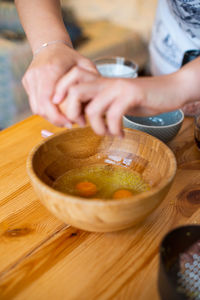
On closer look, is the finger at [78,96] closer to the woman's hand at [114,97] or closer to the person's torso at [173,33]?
the woman's hand at [114,97]

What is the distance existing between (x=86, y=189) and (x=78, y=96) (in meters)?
0.22

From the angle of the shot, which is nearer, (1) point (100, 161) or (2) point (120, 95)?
(2) point (120, 95)

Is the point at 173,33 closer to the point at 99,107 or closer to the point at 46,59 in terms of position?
the point at 46,59

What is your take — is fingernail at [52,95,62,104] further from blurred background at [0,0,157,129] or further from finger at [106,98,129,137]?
blurred background at [0,0,157,129]

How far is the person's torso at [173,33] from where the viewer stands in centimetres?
126

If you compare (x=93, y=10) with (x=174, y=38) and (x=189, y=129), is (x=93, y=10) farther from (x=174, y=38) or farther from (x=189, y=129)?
(x=189, y=129)

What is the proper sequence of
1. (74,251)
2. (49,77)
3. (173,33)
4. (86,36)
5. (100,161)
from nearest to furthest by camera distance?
(74,251) < (49,77) < (100,161) < (173,33) < (86,36)

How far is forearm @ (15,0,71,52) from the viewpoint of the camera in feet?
2.89

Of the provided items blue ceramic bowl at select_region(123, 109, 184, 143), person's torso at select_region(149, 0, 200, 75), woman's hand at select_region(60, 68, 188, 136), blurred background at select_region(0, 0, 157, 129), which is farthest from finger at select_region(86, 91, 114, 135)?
blurred background at select_region(0, 0, 157, 129)

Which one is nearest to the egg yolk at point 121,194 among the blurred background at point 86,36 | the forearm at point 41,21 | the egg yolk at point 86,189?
the egg yolk at point 86,189

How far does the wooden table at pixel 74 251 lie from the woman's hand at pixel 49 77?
0.21 metres

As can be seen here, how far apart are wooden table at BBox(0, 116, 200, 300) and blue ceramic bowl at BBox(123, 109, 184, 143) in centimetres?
14

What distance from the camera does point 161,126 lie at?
0.91 m

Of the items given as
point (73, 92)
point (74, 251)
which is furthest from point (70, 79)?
point (74, 251)
